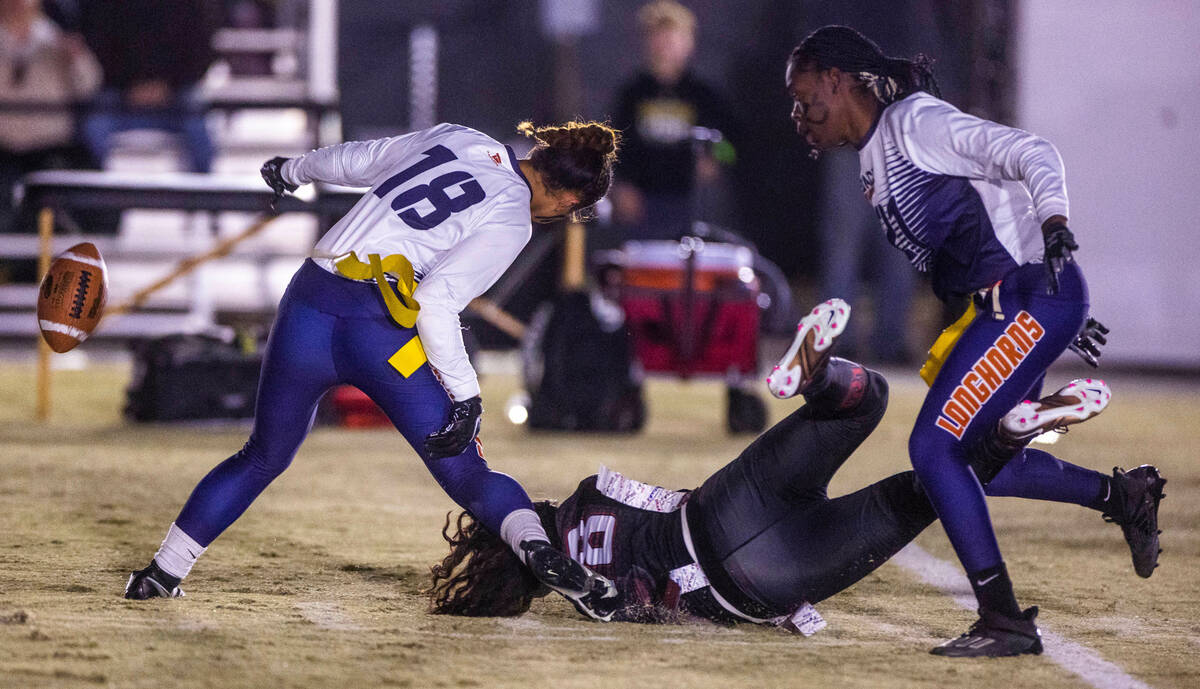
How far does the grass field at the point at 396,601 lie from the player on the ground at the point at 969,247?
0.35 m

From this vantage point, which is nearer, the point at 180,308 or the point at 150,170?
the point at 180,308

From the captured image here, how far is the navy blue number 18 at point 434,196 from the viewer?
4.14m

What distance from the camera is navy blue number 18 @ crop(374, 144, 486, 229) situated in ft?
13.6

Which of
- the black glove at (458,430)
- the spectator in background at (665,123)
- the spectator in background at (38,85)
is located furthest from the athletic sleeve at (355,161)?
the spectator in background at (38,85)

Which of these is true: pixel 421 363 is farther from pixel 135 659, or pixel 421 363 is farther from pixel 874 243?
pixel 874 243

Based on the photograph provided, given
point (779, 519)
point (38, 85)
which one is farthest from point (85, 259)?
point (38, 85)

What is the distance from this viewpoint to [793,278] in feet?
55.0

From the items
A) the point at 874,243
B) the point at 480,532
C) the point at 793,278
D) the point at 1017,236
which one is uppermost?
the point at 1017,236

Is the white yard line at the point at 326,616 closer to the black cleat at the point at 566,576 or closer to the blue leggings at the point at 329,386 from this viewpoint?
the blue leggings at the point at 329,386

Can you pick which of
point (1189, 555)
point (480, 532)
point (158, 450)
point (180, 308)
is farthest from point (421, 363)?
point (180, 308)

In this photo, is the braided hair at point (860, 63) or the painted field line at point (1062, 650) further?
the braided hair at point (860, 63)

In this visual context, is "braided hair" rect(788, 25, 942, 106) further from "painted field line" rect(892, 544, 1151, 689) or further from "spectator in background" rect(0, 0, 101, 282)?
"spectator in background" rect(0, 0, 101, 282)

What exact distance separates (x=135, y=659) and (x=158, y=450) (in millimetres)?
4561

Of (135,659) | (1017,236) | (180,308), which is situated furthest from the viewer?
(180,308)
